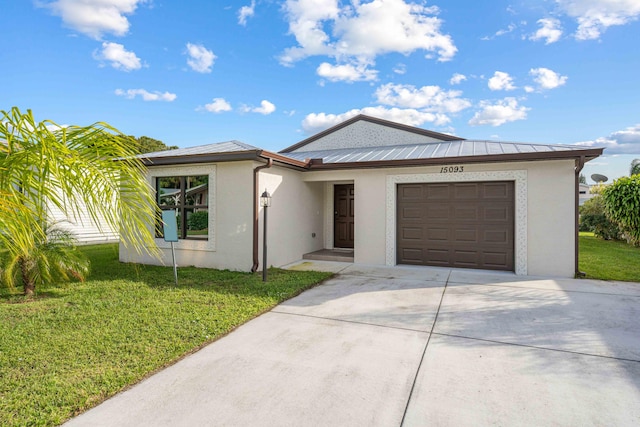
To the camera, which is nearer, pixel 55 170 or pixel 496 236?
pixel 55 170

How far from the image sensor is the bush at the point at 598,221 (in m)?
13.7

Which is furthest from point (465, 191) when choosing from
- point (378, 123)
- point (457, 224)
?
point (378, 123)

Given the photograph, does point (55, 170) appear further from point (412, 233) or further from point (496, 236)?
point (496, 236)

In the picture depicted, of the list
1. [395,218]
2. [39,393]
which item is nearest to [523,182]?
[395,218]

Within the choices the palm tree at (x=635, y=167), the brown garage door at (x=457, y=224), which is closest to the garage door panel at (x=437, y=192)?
the brown garage door at (x=457, y=224)

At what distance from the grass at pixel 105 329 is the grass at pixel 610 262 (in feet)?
21.7

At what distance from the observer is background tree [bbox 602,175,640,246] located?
11812 millimetres

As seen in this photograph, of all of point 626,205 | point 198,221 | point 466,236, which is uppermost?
point 626,205

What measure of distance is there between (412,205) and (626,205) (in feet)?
32.0

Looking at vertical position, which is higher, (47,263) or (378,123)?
(378,123)

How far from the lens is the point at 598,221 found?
14.2 metres

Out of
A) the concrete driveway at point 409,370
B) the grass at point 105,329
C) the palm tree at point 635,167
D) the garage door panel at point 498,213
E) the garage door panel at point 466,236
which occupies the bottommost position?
the concrete driveway at point 409,370

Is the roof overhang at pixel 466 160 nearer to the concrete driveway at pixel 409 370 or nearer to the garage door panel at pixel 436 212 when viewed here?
the garage door panel at pixel 436 212

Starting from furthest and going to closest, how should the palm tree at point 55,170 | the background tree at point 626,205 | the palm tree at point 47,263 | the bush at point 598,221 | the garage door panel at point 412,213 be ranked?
1. the bush at point 598,221
2. the background tree at point 626,205
3. the garage door panel at point 412,213
4. the palm tree at point 47,263
5. the palm tree at point 55,170
